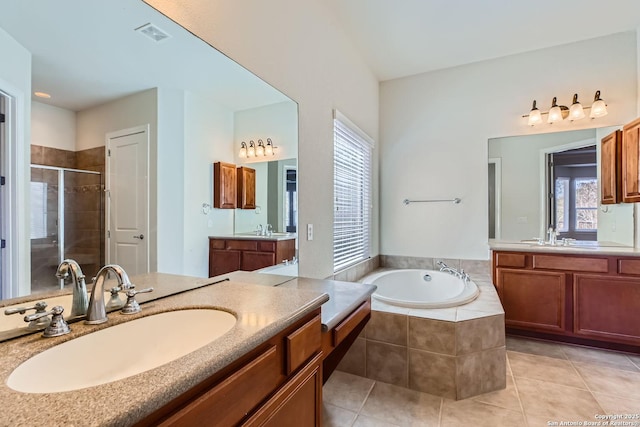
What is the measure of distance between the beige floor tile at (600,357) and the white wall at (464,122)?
3.46ft

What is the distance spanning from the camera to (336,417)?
5.85 feet

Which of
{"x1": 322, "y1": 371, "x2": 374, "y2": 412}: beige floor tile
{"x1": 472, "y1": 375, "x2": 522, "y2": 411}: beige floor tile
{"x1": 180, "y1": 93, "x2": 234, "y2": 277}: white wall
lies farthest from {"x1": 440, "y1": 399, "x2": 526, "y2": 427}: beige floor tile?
{"x1": 180, "y1": 93, "x2": 234, "y2": 277}: white wall

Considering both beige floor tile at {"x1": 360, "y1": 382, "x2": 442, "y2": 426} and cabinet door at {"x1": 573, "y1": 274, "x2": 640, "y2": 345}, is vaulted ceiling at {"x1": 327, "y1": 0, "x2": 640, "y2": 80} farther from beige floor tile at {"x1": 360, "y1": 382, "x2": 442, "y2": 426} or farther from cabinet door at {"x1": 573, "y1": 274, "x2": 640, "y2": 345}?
beige floor tile at {"x1": 360, "y1": 382, "x2": 442, "y2": 426}

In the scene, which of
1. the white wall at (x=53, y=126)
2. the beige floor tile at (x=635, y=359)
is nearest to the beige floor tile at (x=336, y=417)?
the white wall at (x=53, y=126)

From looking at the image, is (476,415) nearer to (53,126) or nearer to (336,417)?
(336,417)

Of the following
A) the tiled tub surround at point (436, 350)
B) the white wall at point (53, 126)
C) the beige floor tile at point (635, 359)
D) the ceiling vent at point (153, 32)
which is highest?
the ceiling vent at point (153, 32)

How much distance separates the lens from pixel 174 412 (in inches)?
23.0

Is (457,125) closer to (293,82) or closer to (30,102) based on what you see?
(293,82)

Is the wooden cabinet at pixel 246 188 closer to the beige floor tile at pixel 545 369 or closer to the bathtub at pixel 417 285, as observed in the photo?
the bathtub at pixel 417 285

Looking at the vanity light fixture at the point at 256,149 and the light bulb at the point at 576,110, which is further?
the light bulb at the point at 576,110

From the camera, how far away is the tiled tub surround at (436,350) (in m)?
1.95

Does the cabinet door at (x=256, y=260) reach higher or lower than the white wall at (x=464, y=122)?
lower

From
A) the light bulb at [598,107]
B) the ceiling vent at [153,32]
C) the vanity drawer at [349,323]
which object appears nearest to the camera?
the ceiling vent at [153,32]

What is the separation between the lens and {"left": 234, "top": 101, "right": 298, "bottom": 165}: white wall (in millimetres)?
1604
